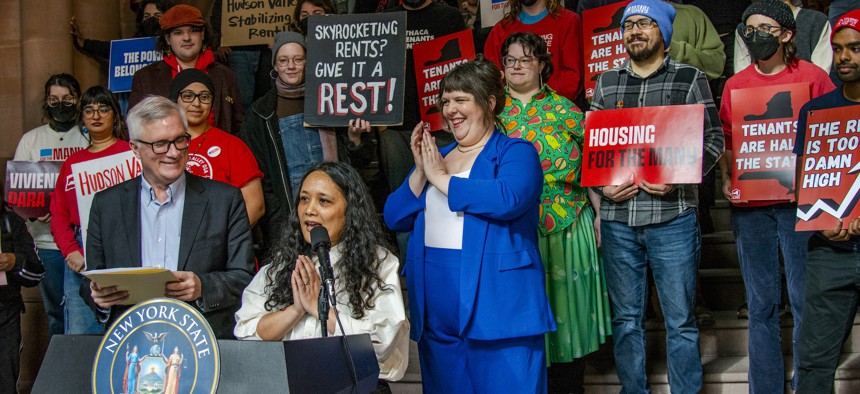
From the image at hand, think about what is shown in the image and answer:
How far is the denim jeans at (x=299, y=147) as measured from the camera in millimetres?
6066

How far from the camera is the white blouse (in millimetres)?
3748

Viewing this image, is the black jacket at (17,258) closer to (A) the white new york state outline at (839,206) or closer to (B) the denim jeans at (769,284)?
(B) the denim jeans at (769,284)

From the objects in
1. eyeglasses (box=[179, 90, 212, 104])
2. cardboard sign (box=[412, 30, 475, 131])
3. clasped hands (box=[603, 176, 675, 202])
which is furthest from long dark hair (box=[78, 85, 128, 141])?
clasped hands (box=[603, 176, 675, 202])

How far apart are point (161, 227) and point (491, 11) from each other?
431 centimetres

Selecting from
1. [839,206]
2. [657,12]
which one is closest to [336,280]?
[657,12]

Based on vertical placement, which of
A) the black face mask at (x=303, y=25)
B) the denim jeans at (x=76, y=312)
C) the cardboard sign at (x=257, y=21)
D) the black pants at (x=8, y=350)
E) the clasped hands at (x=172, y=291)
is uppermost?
the cardboard sign at (x=257, y=21)

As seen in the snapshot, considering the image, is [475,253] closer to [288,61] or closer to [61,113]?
[288,61]

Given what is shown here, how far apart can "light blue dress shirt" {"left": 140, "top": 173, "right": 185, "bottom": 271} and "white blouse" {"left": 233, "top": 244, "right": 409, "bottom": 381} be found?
1.19 feet

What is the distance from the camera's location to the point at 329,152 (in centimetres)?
609

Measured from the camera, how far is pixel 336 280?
383cm

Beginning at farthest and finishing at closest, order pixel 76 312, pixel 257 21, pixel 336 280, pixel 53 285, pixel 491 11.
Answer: pixel 257 21 < pixel 491 11 < pixel 53 285 < pixel 76 312 < pixel 336 280

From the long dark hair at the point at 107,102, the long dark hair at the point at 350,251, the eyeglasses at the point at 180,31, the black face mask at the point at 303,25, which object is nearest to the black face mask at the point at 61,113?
the long dark hair at the point at 107,102

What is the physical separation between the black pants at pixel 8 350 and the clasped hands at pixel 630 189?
3738 mm

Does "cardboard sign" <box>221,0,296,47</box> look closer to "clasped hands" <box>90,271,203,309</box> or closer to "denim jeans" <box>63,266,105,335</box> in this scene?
"denim jeans" <box>63,266,105,335</box>
